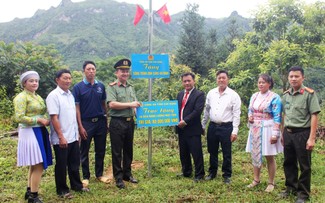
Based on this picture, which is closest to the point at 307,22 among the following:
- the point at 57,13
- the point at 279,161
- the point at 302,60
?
the point at 302,60

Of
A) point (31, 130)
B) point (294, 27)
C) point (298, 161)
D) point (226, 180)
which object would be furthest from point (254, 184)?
point (294, 27)

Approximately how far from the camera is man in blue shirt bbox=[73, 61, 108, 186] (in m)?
4.34

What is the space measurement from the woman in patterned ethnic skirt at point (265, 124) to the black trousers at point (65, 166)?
2.60 metres

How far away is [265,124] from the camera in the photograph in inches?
160

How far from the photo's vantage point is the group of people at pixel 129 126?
11.8ft

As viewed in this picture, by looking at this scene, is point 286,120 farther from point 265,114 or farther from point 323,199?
point 323,199

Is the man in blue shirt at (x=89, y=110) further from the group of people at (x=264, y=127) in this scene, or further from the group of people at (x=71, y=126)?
the group of people at (x=264, y=127)

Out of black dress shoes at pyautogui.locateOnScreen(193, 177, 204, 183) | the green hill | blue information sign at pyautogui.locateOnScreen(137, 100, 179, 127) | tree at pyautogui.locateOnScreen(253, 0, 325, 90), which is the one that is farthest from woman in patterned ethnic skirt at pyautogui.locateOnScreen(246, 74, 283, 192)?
the green hill

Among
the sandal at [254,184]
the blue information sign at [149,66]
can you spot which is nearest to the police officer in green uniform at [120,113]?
the blue information sign at [149,66]

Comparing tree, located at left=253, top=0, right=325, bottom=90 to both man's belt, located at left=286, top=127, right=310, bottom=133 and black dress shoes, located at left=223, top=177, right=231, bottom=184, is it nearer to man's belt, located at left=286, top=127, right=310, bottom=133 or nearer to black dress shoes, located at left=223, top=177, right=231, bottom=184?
black dress shoes, located at left=223, top=177, right=231, bottom=184

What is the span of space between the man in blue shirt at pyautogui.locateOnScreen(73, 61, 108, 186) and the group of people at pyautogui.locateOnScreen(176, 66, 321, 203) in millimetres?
1296

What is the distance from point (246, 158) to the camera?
19.9 feet

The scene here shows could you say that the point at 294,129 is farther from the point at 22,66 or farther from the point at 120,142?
the point at 22,66

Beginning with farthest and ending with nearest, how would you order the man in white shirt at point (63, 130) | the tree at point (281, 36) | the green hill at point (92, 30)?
the green hill at point (92, 30)
the tree at point (281, 36)
the man in white shirt at point (63, 130)
